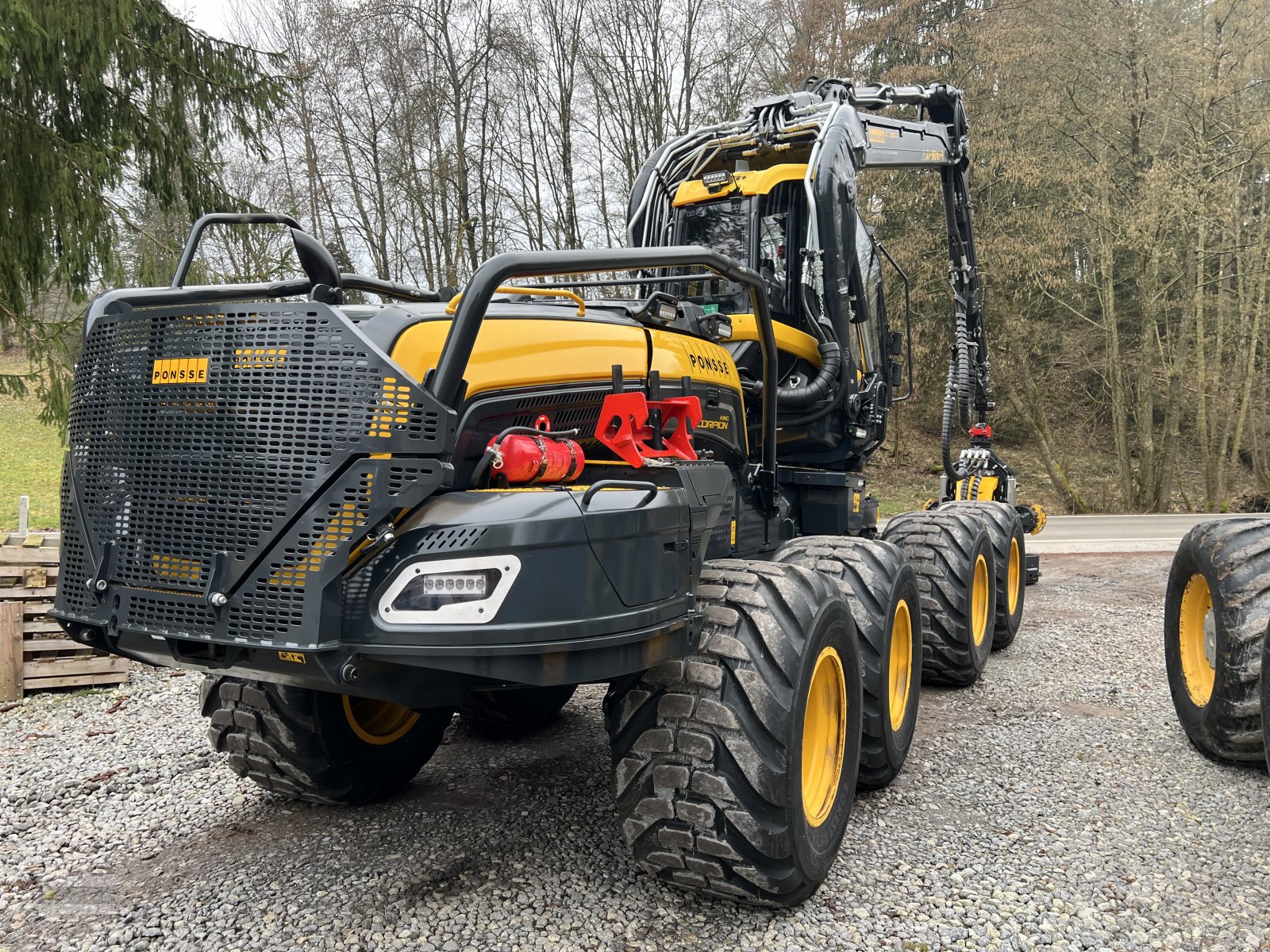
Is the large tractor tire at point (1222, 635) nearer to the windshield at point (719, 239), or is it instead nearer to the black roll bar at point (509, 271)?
the windshield at point (719, 239)

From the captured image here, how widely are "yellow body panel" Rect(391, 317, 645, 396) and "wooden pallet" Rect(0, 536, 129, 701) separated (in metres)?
3.94

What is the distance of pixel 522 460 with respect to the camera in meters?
2.71

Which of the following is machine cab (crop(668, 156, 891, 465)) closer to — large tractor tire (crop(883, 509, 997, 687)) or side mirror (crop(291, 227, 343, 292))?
large tractor tire (crop(883, 509, 997, 687))

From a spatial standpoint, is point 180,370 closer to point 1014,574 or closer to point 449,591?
point 449,591

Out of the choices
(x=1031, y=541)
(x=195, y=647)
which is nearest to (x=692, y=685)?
(x=195, y=647)

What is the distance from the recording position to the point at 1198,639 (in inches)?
192

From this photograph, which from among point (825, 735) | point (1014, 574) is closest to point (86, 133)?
point (825, 735)

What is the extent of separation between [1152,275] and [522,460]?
59.2 feet

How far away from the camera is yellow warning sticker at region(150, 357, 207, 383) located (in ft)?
8.60

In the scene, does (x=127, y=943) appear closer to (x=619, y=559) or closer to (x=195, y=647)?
(x=195, y=647)

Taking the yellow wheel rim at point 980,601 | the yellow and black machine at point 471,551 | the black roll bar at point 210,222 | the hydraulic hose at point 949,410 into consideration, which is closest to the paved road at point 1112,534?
the hydraulic hose at point 949,410

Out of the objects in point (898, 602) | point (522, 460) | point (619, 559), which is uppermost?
point (522, 460)

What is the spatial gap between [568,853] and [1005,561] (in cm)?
427

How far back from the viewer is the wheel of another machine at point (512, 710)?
466 centimetres
